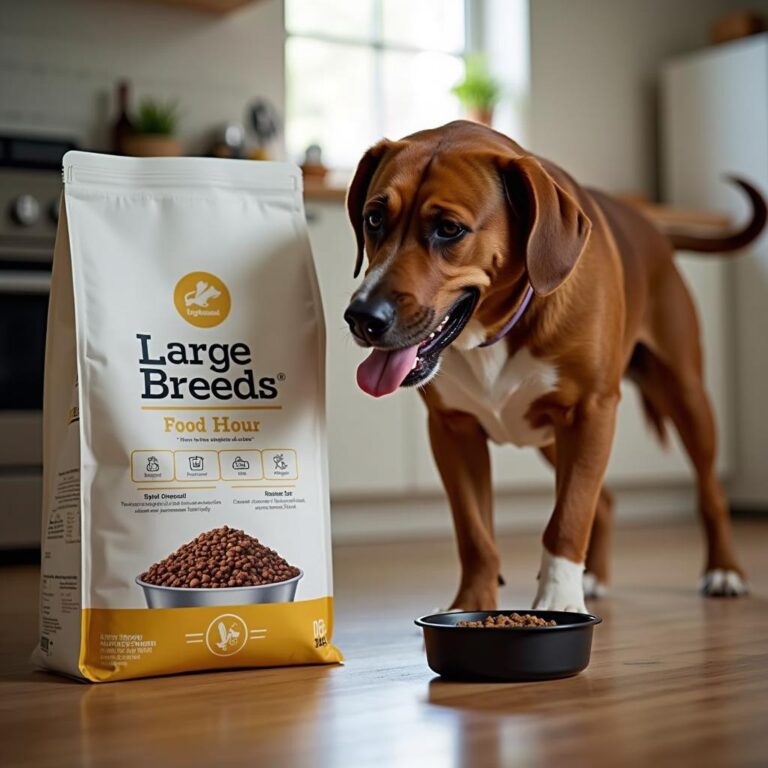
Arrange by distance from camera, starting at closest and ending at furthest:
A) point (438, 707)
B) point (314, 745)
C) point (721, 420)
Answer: point (314, 745) → point (438, 707) → point (721, 420)

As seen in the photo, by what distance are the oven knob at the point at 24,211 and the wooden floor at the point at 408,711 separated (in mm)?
1491

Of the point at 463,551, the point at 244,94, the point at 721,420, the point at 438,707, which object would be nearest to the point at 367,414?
the point at 244,94

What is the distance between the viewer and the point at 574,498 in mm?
1702

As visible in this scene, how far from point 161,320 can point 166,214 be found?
0.47ft

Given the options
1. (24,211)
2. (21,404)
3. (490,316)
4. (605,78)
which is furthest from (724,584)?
(605,78)

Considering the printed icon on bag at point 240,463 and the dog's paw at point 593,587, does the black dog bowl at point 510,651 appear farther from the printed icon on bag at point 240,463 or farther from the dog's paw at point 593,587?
the dog's paw at point 593,587

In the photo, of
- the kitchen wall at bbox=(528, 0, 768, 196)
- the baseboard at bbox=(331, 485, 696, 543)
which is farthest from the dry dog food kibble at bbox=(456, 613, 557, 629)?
the kitchen wall at bbox=(528, 0, 768, 196)

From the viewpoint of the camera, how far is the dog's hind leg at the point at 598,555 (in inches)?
89.6

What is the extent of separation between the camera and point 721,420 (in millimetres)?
4355

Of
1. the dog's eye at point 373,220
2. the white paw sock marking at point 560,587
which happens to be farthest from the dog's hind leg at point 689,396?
the dog's eye at point 373,220

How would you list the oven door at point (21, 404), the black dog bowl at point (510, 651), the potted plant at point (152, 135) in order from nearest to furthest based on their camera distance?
the black dog bowl at point (510, 651)
the oven door at point (21, 404)
the potted plant at point (152, 135)

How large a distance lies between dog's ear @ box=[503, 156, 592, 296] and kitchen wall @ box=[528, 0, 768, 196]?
296 cm

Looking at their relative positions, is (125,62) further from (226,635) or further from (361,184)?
(226,635)

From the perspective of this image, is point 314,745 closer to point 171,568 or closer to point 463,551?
point 171,568
